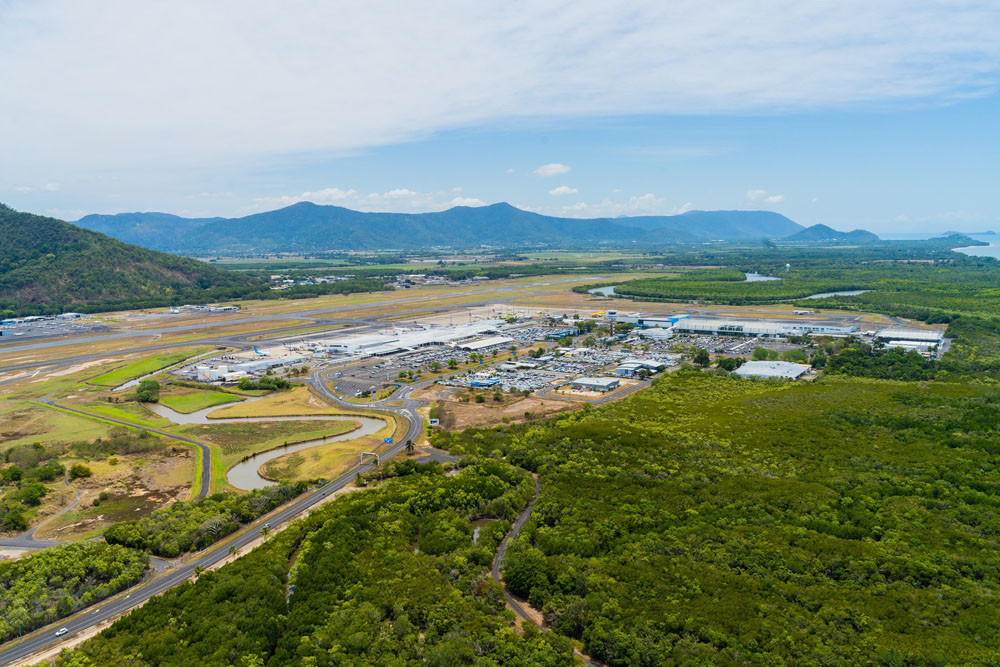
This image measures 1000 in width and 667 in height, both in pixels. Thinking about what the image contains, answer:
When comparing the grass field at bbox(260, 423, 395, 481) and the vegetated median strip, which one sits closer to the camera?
the vegetated median strip

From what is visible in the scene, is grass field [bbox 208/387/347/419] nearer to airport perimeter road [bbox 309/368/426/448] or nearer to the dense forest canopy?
airport perimeter road [bbox 309/368/426/448]

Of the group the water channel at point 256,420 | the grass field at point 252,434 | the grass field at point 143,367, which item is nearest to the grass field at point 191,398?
the water channel at point 256,420

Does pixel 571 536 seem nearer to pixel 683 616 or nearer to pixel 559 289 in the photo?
pixel 683 616

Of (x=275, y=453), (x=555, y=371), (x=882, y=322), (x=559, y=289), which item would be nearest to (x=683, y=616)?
(x=275, y=453)

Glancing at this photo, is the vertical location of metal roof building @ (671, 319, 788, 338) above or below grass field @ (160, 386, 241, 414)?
above

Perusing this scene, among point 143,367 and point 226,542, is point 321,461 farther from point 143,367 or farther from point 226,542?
point 143,367

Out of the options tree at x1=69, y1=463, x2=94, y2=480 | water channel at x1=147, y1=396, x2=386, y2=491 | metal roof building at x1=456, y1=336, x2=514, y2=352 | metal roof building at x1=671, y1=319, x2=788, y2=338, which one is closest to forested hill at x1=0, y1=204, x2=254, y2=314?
metal roof building at x1=456, y1=336, x2=514, y2=352
